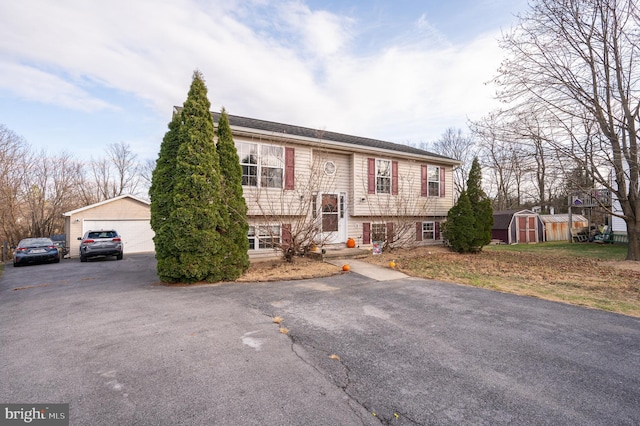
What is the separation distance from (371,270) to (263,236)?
408cm

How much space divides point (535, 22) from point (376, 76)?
5.83m

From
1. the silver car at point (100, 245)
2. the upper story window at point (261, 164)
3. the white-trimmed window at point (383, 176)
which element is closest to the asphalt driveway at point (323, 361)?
the upper story window at point (261, 164)

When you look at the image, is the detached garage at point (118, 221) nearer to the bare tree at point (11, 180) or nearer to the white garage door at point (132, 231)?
the white garage door at point (132, 231)

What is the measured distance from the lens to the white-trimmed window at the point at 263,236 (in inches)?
370

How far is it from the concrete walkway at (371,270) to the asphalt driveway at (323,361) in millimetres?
2140

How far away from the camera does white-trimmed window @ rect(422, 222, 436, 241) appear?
14745mm

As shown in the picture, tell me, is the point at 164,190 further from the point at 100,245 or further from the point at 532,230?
the point at 532,230

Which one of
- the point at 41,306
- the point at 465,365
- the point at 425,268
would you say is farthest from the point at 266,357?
the point at 425,268

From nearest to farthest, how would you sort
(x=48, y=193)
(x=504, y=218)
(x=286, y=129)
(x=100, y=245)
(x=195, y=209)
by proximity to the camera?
(x=195, y=209) < (x=286, y=129) < (x=100, y=245) < (x=504, y=218) < (x=48, y=193)

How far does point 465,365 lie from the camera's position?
10.0 ft

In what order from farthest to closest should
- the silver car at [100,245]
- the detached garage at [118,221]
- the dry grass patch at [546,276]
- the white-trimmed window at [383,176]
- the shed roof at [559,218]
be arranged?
the shed roof at [559,218], the detached garage at [118,221], the silver car at [100,245], the white-trimmed window at [383,176], the dry grass patch at [546,276]

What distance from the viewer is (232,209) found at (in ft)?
24.9

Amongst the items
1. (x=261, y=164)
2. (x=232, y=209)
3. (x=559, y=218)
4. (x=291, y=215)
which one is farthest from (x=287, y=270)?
(x=559, y=218)

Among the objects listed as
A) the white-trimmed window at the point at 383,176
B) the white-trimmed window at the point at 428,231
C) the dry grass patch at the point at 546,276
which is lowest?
the dry grass patch at the point at 546,276
